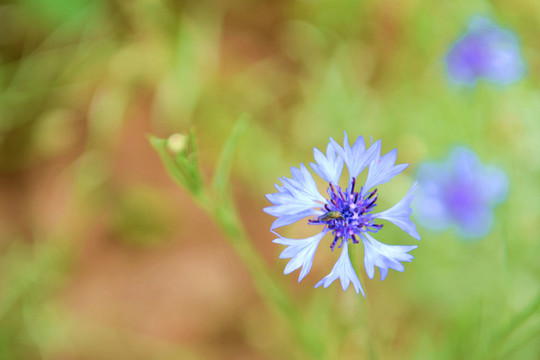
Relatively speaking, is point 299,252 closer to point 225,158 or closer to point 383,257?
point 383,257

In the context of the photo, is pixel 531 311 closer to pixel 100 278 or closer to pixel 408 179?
pixel 408 179

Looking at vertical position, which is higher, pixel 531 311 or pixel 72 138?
pixel 72 138

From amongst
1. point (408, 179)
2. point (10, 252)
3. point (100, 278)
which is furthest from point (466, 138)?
point (10, 252)

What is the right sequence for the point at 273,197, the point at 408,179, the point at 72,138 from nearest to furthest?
the point at 273,197, the point at 408,179, the point at 72,138

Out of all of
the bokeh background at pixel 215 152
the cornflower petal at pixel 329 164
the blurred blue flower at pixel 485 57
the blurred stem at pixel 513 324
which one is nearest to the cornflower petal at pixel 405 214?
the cornflower petal at pixel 329 164

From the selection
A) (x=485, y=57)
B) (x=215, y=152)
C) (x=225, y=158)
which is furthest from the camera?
(x=215, y=152)

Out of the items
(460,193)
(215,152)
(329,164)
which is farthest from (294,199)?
(215,152)

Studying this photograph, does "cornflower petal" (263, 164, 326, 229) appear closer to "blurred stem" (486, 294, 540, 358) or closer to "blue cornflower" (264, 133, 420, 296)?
"blue cornflower" (264, 133, 420, 296)

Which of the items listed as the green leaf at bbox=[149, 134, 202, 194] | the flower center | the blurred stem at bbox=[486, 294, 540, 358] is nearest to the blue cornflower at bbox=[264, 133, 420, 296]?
the flower center
